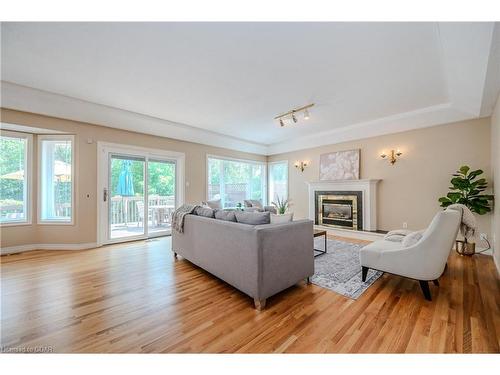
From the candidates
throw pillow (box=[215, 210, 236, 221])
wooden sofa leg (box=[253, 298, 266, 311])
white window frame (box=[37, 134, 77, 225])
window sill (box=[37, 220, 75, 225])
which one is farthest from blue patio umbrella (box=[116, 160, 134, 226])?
wooden sofa leg (box=[253, 298, 266, 311])

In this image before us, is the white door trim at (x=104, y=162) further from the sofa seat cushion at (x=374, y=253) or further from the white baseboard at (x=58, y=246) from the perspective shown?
the sofa seat cushion at (x=374, y=253)

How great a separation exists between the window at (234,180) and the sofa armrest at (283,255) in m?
3.91

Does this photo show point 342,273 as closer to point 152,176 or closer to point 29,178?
point 152,176

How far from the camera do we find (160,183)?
4.92 metres

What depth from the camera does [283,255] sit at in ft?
6.82

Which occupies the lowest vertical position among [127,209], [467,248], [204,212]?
[467,248]

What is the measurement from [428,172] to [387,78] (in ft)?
7.87

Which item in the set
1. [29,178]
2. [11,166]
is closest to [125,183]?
[29,178]

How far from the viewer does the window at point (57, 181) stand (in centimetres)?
394

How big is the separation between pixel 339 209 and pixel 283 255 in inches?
145

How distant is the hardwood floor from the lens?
145 cm

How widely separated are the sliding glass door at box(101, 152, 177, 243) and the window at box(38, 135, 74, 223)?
0.62 meters
